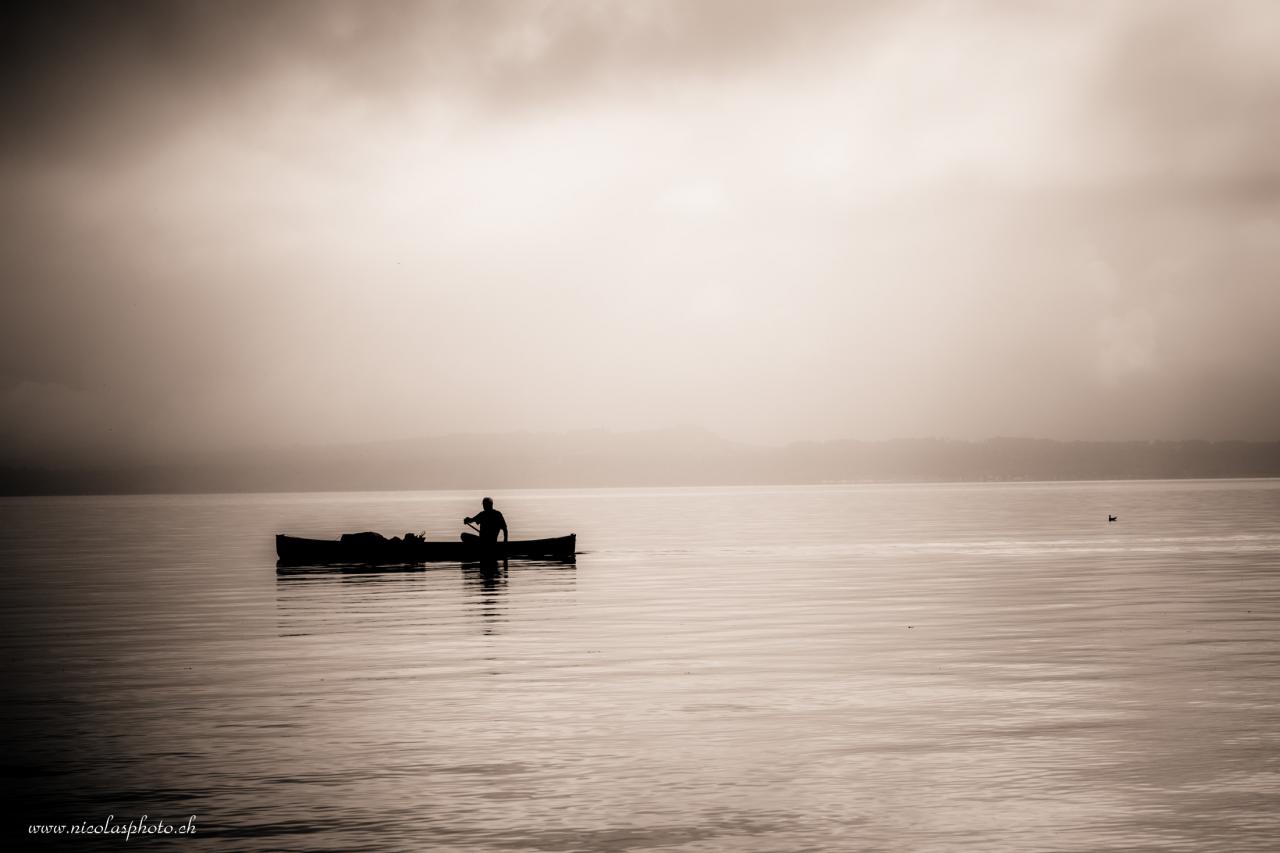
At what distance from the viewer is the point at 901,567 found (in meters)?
62.9

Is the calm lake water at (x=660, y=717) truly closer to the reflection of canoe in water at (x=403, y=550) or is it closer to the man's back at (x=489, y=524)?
the man's back at (x=489, y=524)

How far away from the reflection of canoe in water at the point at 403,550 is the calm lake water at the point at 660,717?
12.9 metres

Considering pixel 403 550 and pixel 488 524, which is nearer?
pixel 488 524

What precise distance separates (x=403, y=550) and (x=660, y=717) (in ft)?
143

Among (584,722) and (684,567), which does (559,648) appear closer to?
(584,722)

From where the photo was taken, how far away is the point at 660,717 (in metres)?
21.9

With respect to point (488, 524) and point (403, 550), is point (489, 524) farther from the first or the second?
point (403, 550)

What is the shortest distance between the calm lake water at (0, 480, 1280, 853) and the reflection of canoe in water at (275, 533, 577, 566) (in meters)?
12.9

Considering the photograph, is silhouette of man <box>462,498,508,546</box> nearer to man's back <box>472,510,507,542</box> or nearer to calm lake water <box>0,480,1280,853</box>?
man's back <box>472,510,507,542</box>

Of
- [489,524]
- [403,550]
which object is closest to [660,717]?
[489,524]

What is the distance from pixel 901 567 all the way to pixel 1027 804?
48.0 meters

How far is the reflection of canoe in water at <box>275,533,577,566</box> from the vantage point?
6328cm

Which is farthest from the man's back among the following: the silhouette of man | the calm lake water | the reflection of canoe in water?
the calm lake water

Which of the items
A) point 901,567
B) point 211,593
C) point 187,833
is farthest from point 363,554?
point 187,833
